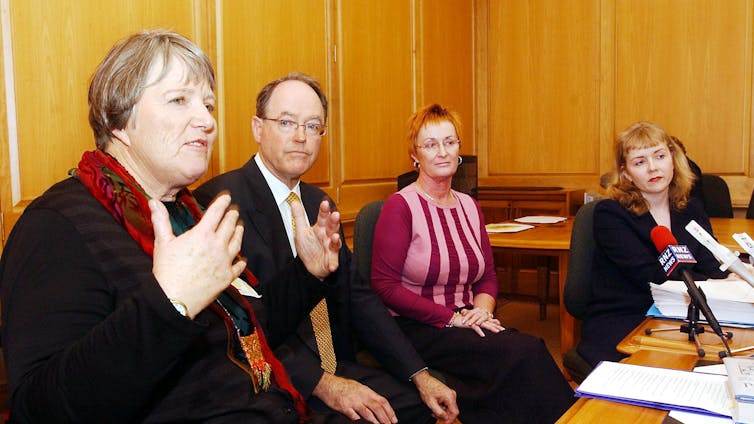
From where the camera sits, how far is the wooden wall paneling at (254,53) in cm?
315

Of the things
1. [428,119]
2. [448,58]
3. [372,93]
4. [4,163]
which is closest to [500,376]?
[428,119]

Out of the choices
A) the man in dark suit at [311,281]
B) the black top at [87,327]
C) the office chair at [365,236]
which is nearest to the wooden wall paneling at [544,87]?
the office chair at [365,236]

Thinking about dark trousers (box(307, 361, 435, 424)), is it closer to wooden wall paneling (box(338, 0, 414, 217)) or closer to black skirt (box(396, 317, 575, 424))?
black skirt (box(396, 317, 575, 424))

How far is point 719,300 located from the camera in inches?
65.1

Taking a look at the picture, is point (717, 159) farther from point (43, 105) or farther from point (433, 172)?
point (43, 105)

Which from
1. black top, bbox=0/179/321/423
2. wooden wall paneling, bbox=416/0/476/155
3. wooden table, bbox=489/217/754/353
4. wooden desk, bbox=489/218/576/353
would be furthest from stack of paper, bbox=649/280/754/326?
wooden wall paneling, bbox=416/0/476/155

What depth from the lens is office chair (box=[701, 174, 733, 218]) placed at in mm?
4012

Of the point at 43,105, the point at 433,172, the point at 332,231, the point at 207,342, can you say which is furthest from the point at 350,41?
the point at 207,342

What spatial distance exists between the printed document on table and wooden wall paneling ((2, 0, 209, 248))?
81.7 inches

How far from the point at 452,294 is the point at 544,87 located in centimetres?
375

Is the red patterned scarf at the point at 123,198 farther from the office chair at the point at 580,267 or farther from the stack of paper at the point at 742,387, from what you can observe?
the office chair at the point at 580,267

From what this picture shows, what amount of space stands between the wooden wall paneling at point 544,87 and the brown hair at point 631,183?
10.2ft

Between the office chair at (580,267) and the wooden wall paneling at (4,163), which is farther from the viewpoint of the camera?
the office chair at (580,267)

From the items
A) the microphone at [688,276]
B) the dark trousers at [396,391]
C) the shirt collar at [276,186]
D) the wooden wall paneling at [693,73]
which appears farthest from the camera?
the wooden wall paneling at [693,73]
